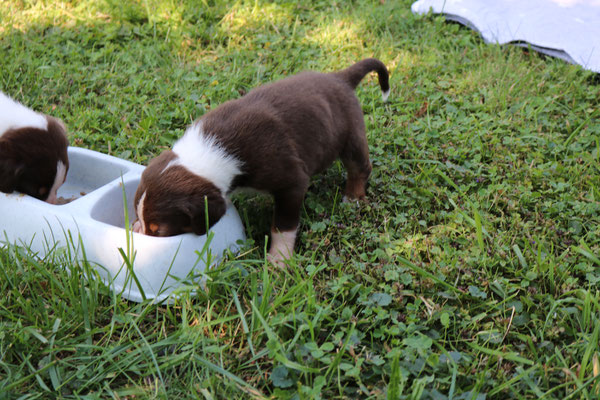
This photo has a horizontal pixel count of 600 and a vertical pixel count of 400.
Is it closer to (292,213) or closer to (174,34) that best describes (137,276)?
(292,213)

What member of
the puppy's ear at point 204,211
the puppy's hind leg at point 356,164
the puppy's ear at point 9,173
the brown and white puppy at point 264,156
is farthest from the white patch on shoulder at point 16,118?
the puppy's hind leg at point 356,164

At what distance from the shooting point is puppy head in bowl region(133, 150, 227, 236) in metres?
2.71

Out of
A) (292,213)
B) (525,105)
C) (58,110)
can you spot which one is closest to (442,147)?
(525,105)

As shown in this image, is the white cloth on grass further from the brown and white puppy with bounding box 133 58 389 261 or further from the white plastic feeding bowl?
the white plastic feeding bowl

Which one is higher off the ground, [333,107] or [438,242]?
[333,107]

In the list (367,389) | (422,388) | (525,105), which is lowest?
(367,389)

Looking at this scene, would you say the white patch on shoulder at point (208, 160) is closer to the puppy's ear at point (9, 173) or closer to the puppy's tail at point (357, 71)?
the puppy's ear at point (9, 173)

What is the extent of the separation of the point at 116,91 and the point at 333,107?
→ 2.05 meters

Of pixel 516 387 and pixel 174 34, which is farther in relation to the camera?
pixel 174 34

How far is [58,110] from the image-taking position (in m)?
4.44

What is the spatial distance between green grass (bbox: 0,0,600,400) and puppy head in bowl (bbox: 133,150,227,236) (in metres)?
0.26

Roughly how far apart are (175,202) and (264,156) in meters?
0.56

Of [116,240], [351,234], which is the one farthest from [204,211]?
[351,234]

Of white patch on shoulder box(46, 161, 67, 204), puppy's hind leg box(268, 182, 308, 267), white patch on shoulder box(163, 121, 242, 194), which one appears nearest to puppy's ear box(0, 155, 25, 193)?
white patch on shoulder box(46, 161, 67, 204)
